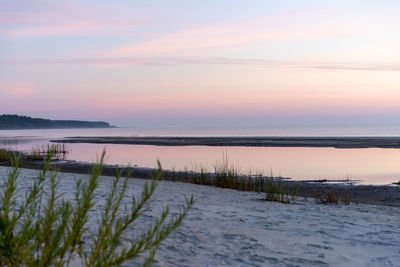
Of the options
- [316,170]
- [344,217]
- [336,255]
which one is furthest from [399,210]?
[316,170]

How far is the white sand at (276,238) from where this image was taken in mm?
4789

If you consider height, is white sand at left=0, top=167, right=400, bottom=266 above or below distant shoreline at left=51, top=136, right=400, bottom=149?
below

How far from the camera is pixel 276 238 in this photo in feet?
18.7

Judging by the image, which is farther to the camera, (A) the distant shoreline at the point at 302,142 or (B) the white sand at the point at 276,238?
(A) the distant shoreline at the point at 302,142

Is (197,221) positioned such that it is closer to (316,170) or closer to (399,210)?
(399,210)

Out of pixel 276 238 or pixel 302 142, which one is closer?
pixel 276 238

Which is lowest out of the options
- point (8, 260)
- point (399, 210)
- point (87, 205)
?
point (399, 210)

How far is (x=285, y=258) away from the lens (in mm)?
4863

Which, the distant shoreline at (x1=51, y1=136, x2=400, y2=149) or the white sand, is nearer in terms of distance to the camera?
the white sand

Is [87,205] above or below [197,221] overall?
above

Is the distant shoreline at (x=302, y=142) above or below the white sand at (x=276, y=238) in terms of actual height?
above

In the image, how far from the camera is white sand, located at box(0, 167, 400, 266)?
4.79 m

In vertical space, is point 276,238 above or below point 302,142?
below

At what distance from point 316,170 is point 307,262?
17214 millimetres
